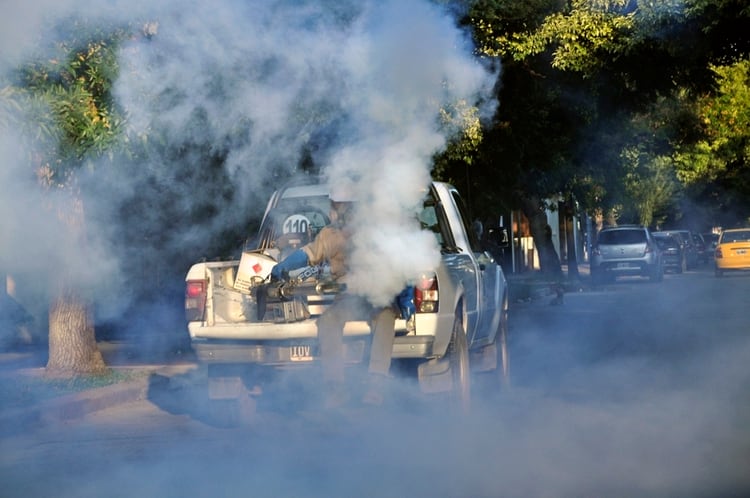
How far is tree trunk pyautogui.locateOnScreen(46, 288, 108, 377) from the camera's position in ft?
42.4

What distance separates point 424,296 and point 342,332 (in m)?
0.65

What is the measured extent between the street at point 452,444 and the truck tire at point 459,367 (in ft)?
0.43

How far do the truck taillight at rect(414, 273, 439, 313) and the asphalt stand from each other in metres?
3.68

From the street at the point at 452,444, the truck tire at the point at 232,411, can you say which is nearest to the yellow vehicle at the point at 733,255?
the street at the point at 452,444

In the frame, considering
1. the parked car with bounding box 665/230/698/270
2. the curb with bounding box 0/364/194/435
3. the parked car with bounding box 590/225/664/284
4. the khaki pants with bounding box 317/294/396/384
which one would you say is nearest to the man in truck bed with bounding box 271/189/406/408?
the khaki pants with bounding box 317/294/396/384

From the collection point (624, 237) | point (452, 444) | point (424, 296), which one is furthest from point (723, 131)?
point (452, 444)

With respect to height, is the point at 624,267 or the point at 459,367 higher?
the point at 624,267

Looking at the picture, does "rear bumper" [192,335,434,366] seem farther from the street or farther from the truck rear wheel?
the truck rear wheel

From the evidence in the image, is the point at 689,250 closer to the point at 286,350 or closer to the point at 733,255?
the point at 733,255

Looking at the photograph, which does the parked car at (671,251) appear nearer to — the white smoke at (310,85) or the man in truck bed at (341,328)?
the white smoke at (310,85)

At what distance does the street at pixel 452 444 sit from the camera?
22.5 ft

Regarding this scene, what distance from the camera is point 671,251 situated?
40938mm

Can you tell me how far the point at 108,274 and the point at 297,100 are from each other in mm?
6825

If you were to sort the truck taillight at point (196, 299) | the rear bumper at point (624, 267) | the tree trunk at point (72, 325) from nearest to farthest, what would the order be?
the truck taillight at point (196, 299) < the tree trunk at point (72, 325) < the rear bumper at point (624, 267)
